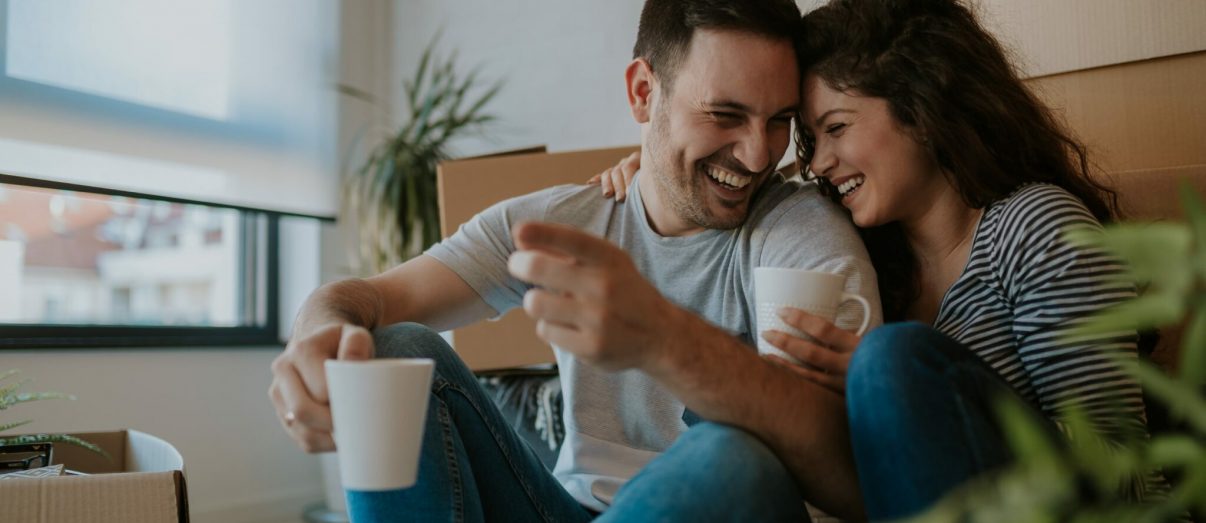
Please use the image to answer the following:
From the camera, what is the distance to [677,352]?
28.3 inches

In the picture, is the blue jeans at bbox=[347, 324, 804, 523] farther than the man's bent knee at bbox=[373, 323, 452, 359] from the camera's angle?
No

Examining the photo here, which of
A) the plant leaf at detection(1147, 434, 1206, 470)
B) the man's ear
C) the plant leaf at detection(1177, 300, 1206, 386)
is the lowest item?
the plant leaf at detection(1147, 434, 1206, 470)

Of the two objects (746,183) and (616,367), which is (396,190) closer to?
(746,183)

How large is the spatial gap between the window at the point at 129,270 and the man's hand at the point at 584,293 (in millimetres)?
1843

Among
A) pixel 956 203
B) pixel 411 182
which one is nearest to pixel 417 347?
pixel 956 203

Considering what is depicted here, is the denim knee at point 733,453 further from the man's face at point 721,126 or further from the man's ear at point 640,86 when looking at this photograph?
the man's ear at point 640,86

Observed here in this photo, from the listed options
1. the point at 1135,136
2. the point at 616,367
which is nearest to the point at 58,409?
the point at 616,367

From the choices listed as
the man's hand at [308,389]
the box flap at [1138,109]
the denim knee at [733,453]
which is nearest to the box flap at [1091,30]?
the box flap at [1138,109]

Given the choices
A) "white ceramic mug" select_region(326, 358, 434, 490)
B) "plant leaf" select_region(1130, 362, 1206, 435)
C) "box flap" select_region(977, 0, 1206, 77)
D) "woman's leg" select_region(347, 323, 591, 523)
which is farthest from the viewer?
"box flap" select_region(977, 0, 1206, 77)

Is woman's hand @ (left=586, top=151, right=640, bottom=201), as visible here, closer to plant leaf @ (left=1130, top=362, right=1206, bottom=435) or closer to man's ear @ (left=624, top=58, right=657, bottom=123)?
man's ear @ (left=624, top=58, right=657, bottom=123)

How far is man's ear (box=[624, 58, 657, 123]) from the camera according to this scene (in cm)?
135

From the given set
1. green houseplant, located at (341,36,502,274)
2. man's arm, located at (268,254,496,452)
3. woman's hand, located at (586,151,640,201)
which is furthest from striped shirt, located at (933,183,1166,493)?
green houseplant, located at (341,36,502,274)

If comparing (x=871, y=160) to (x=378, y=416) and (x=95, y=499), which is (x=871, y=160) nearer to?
(x=378, y=416)

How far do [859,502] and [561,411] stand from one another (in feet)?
3.14
